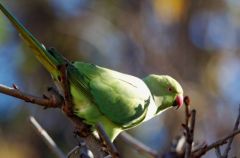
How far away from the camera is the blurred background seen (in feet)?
21.3

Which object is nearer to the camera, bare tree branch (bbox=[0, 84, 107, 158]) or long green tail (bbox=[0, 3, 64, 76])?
bare tree branch (bbox=[0, 84, 107, 158])

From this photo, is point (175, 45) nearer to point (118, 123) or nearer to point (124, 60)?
point (124, 60)

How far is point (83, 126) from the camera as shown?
217 centimetres

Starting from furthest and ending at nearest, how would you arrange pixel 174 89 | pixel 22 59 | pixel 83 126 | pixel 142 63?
1. pixel 22 59
2. pixel 142 63
3. pixel 174 89
4. pixel 83 126

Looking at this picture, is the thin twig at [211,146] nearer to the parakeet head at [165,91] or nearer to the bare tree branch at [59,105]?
the bare tree branch at [59,105]

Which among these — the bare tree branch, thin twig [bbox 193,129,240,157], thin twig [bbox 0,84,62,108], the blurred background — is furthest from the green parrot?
the blurred background

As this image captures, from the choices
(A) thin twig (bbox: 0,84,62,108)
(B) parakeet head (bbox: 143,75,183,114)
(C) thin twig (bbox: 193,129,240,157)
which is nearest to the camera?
(C) thin twig (bbox: 193,129,240,157)

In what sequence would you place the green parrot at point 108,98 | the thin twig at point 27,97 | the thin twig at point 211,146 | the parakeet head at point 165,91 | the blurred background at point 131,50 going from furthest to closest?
the blurred background at point 131,50 → the parakeet head at point 165,91 → the green parrot at point 108,98 → the thin twig at point 27,97 → the thin twig at point 211,146

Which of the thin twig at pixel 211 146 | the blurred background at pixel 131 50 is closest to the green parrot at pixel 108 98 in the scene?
the thin twig at pixel 211 146

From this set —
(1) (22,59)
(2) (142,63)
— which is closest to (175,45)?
(2) (142,63)

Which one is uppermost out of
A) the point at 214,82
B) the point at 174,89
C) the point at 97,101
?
the point at 97,101

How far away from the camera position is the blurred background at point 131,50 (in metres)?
6.48

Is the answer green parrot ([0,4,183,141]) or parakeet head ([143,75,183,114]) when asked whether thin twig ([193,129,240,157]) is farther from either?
parakeet head ([143,75,183,114])

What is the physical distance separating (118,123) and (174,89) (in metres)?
0.39
